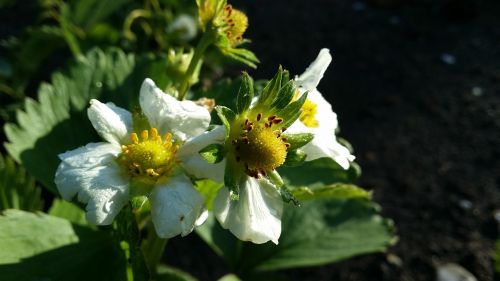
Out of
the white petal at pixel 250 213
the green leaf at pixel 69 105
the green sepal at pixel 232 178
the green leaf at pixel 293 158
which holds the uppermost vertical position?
the green sepal at pixel 232 178

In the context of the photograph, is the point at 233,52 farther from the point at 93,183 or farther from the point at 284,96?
the point at 93,183

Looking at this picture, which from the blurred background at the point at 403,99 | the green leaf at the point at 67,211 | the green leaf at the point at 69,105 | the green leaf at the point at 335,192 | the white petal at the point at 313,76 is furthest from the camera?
the blurred background at the point at 403,99

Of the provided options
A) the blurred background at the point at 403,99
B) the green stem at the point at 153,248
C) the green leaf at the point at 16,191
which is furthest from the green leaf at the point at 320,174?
the blurred background at the point at 403,99

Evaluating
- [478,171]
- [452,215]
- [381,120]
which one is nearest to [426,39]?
[381,120]

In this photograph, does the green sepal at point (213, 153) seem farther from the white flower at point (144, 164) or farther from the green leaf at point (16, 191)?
the green leaf at point (16, 191)

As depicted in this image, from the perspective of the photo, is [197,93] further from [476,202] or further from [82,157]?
[476,202]

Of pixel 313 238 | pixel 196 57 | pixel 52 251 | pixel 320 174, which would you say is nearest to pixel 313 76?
pixel 196 57

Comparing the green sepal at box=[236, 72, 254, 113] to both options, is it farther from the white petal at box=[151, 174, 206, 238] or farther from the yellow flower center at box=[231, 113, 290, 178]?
the white petal at box=[151, 174, 206, 238]
